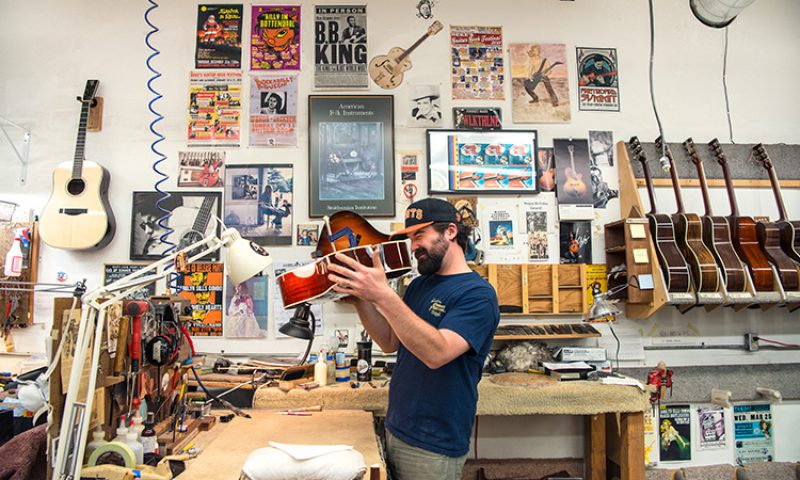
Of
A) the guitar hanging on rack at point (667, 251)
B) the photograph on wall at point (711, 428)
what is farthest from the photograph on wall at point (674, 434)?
the guitar hanging on rack at point (667, 251)

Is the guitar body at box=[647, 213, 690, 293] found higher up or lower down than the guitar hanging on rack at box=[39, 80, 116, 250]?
lower down

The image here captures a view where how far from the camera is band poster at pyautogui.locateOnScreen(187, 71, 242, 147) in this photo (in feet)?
10.7

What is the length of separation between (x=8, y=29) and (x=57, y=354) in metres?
3.13

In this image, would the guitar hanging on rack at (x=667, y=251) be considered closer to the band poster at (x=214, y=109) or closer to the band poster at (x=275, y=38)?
the band poster at (x=275, y=38)

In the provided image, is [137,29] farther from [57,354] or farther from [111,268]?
[57,354]

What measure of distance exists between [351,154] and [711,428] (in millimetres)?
3124

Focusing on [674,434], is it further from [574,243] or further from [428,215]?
[428,215]

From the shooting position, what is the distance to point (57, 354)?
1.49m

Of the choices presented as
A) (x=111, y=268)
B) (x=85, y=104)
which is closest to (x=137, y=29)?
(x=85, y=104)

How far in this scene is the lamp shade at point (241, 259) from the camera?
1725mm

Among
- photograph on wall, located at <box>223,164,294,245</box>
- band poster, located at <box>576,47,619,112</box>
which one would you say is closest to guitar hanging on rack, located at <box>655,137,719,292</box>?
band poster, located at <box>576,47,619,112</box>

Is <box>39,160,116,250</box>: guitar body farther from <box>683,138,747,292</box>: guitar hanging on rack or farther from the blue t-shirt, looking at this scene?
<box>683,138,747,292</box>: guitar hanging on rack

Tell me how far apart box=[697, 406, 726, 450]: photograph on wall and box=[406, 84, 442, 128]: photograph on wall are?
2.72m

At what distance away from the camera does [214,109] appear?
329cm
